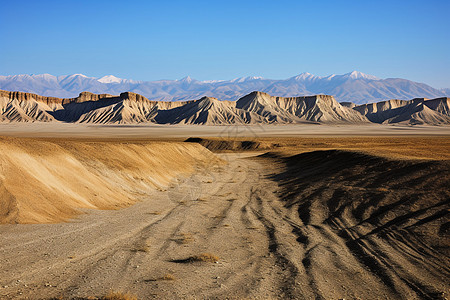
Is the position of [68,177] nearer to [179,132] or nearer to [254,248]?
[254,248]

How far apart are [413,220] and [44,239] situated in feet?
41.6

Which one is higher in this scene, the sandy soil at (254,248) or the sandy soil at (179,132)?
the sandy soil at (254,248)

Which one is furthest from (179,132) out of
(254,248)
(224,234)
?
(254,248)

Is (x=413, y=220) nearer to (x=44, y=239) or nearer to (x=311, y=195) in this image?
(x=311, y=195)

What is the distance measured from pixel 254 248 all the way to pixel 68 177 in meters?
11.5

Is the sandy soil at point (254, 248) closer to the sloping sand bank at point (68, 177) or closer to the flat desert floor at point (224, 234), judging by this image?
the flat desert floor at point (224, 234)

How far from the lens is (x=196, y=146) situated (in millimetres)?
47344

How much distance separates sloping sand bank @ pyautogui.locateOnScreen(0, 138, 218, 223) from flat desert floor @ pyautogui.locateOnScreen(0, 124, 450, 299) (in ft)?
0.28

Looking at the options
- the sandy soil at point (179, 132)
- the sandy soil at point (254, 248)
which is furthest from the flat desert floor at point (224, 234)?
the sandy soil at point (179, 132)

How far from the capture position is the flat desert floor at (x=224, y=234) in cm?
811

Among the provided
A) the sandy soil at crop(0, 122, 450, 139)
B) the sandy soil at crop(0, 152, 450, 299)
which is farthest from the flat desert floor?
the sandy soil at crop(0, 122, 450, 139)

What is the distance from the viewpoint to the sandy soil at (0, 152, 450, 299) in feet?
26.2

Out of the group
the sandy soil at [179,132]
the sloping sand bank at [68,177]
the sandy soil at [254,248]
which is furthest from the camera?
the sandy soil at [179,132]

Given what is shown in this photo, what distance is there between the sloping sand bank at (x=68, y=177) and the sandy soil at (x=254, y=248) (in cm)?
120
